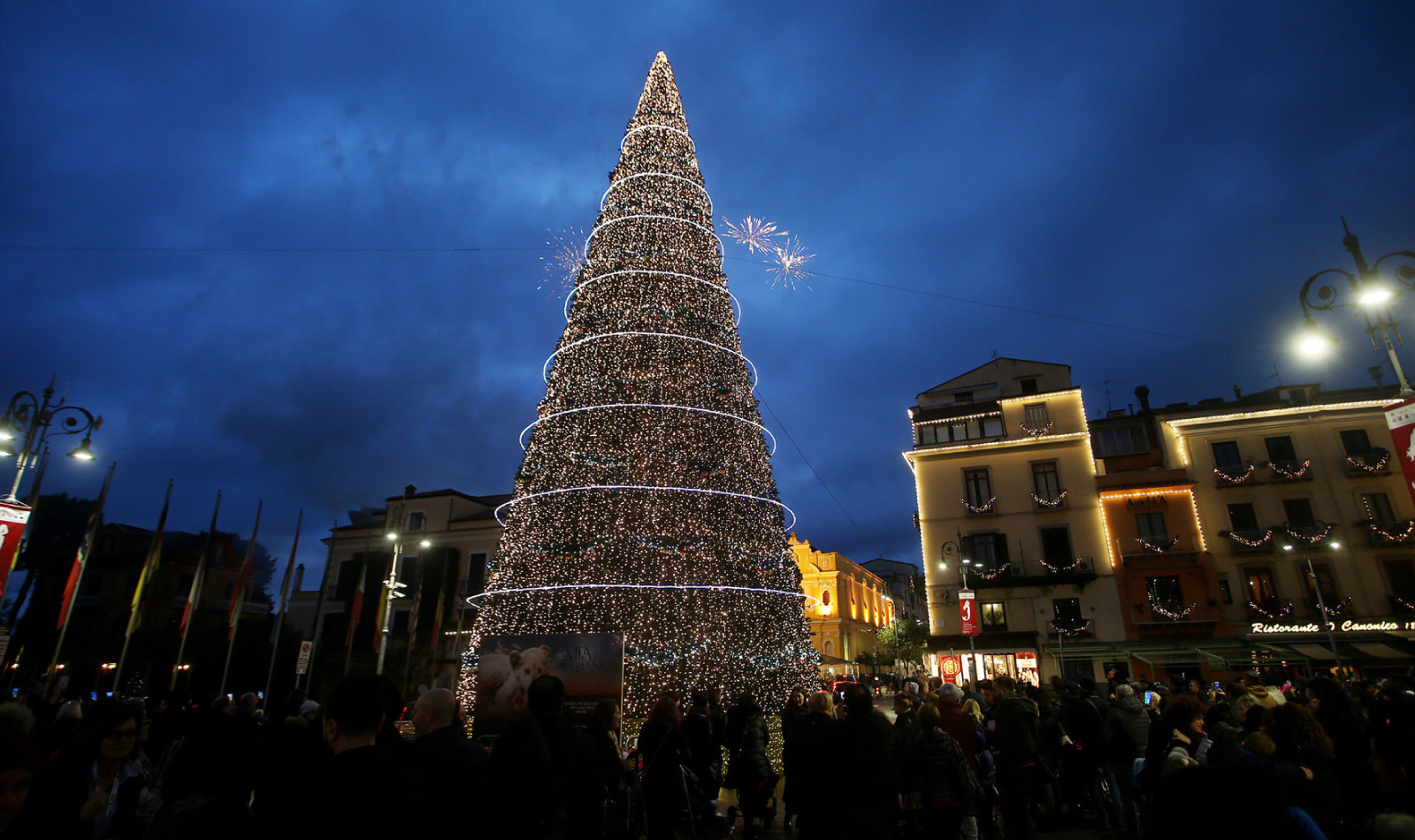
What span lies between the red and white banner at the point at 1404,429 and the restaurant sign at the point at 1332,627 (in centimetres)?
2068

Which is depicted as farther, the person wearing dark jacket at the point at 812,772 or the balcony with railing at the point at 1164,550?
the balcony with railing at the point at 1164,550

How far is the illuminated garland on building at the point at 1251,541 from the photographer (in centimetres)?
2428

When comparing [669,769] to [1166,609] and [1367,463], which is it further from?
[1367,463]

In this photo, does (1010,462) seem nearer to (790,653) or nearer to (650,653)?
(790,653)

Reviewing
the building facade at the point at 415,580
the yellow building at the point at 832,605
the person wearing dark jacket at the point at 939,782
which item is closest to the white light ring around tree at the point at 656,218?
the person wearing dark jacket at the point at 939,782

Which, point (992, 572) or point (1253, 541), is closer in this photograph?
point (1253, 541)

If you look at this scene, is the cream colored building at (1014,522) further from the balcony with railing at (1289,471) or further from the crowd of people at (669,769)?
the crowd of people at (669,769)

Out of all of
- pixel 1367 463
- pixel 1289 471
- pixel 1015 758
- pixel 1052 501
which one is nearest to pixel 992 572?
pixel 1052 501

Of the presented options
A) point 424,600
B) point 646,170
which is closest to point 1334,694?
point 646,170

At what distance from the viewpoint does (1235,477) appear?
25453mm

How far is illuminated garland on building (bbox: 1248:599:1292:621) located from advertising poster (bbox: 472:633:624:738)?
24.8 m

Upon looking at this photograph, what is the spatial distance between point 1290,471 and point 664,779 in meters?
29.7

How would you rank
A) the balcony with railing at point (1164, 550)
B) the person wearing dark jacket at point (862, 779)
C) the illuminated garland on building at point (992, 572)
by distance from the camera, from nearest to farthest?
1. the person wearing dark jacket at point (862, 779)
2. the balcony with railing at point (1164, 550)
3. the illuminated garland on building at point (992, 572)

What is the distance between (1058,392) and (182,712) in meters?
29.8
